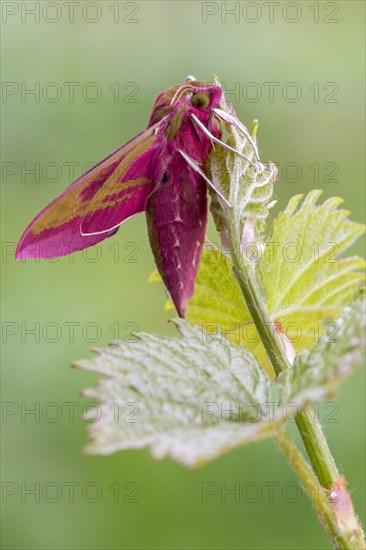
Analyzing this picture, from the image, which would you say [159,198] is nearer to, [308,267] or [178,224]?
[178,224]

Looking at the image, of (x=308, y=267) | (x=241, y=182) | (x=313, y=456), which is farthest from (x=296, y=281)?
(x=313, y=456)

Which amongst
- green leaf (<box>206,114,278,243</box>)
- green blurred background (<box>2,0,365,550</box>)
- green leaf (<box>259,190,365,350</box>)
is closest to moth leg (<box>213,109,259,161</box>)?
green leaf (<box>206,114,278,243</box>)

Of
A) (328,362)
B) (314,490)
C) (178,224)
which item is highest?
(178,224)

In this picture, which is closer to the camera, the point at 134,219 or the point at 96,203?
the point at 96,203

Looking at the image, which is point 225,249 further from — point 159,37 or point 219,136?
Result: point 159,37

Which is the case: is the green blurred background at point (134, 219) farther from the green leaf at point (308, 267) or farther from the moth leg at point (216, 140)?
the moth leg at point (216, 140)
